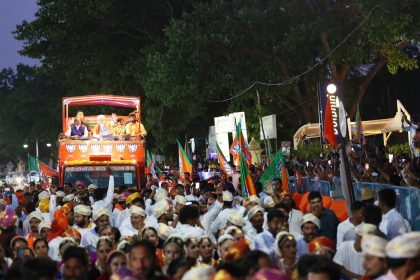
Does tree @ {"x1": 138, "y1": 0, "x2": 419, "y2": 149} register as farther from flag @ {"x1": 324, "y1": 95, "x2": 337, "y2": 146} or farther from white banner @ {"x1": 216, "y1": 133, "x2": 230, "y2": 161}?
flag @ {"x1": 324, "y1": 95, "x2": 337, "y2": 146}

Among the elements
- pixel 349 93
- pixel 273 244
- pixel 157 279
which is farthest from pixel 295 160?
pixel 157 279

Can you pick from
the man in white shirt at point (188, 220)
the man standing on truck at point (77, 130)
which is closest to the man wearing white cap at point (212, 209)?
the man in white shirt at point (188, 220)

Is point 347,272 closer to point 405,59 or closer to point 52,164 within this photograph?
point 405,59

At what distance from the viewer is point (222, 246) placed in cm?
780

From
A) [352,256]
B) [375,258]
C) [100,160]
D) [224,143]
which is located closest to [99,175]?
[100,160]

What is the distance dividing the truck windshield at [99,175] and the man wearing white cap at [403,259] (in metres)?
14.6

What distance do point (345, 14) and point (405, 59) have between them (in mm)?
2422

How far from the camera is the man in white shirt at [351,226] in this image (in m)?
7.93

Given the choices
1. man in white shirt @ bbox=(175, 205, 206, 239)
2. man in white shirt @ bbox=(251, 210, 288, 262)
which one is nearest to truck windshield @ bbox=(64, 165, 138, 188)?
man in white shirt @ bbox=(175, 205, 206, 239)

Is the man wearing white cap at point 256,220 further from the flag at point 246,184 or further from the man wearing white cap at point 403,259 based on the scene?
the flag at point 246,184

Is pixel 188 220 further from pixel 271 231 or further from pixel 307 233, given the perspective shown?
pixel 307 233

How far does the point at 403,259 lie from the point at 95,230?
5.30 metres

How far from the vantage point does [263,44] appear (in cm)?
2792

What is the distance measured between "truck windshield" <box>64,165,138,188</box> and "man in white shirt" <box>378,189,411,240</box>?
11.9 metres
